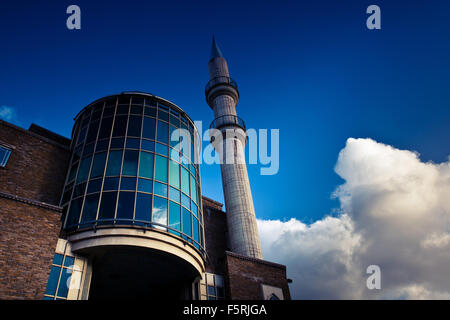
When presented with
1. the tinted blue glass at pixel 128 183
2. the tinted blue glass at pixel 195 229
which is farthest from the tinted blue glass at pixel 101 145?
the tinted blue glass at pixel 195 229

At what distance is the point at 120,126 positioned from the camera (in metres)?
19.9

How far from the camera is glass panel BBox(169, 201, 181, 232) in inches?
685

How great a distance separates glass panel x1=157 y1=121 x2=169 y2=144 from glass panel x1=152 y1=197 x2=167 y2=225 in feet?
13.2

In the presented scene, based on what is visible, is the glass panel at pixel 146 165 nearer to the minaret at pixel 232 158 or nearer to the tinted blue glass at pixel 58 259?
the tinted blue glass at pixel 58 259

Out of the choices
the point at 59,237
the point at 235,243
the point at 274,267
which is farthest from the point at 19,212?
the point at 274,267

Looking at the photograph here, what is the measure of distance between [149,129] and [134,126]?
0.86m

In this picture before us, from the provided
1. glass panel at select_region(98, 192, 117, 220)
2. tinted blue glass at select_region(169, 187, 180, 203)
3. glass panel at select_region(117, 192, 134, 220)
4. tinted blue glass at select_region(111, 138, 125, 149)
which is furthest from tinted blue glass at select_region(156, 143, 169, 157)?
glass panel at select_region(98, 192, 117, 220)

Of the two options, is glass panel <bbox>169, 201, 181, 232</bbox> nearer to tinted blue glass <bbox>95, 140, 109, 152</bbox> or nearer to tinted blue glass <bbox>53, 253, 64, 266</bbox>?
tinted blue glass <bbox>95, 140, 109, 152</bbox>

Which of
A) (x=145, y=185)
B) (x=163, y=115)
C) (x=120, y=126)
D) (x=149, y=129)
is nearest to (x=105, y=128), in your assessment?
(x=120, y=126)

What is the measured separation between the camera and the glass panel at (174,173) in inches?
739
